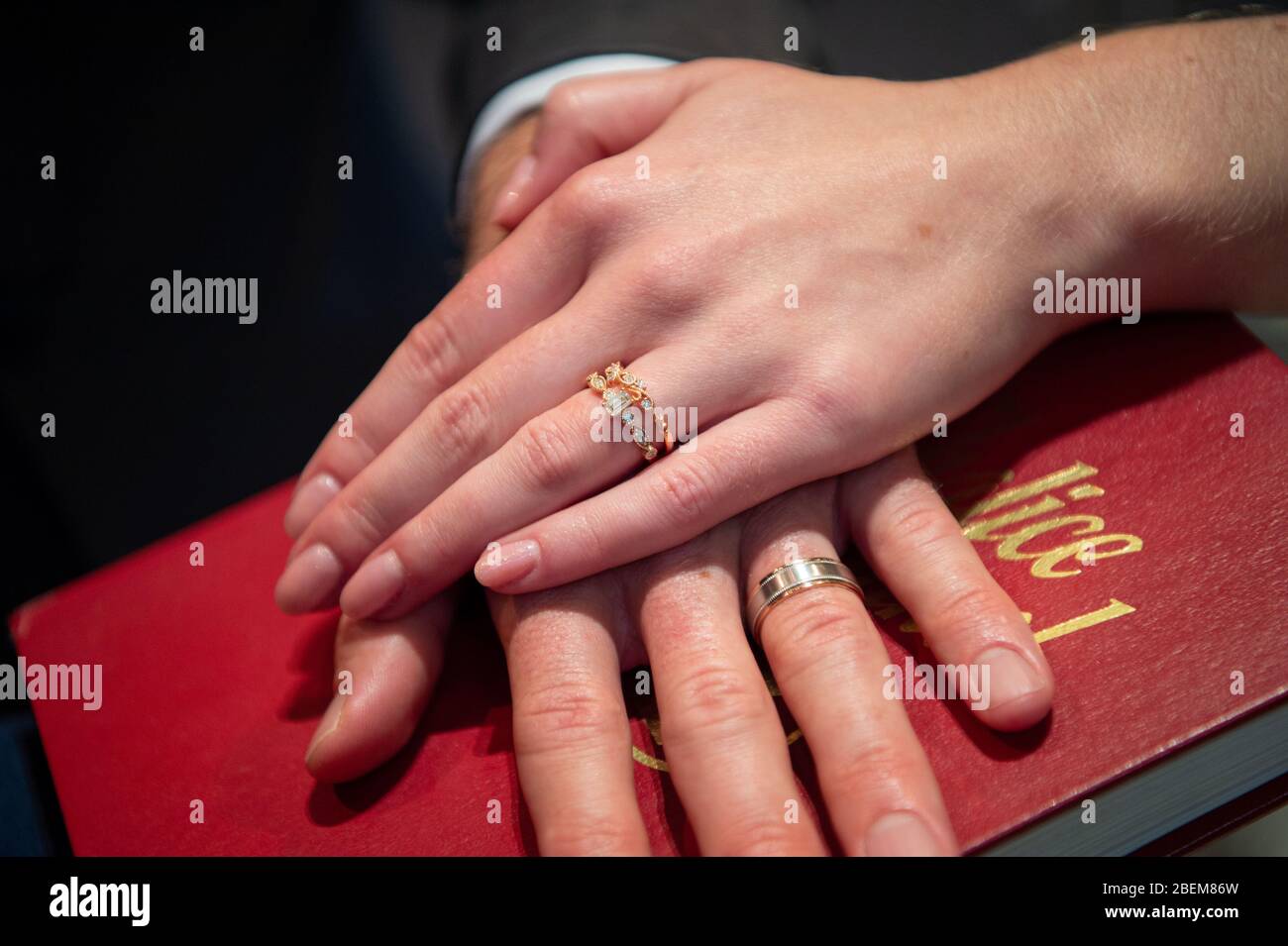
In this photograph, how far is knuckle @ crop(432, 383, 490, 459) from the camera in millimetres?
741

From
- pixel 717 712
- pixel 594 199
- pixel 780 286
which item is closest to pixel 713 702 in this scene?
Result: pixel 717 712

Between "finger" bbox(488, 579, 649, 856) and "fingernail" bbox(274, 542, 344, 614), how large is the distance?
15 centimetres

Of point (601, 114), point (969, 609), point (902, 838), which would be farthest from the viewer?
point (601, 114)

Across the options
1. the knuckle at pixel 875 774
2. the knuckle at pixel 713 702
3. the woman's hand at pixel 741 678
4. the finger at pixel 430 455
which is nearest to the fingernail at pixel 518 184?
the finger at pixel 430 455

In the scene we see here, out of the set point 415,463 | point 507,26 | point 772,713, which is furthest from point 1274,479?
point 507,26

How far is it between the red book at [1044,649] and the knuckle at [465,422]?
0.16 metres

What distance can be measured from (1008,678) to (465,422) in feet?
1.52

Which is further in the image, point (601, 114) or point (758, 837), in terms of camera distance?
point (601, 114)

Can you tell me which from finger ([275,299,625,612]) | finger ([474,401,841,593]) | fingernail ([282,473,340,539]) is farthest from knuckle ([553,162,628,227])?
fingernail ([282,473,340,539])

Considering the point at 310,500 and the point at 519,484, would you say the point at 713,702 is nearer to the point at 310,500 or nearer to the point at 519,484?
the point at 519,484

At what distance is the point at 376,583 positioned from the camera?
70 centimetres

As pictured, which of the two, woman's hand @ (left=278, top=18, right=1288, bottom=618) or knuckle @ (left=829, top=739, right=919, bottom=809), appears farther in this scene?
woman's hand @ (left=278, top=18, right=1288, bottom=618)

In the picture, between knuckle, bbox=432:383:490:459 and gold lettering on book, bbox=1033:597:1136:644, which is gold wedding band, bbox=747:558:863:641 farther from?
knuckle, bbox=432:383:490:459

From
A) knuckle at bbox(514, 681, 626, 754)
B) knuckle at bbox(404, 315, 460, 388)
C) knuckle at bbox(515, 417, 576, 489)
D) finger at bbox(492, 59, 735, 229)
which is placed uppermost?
finger at bbox(492, 59, 735, 229)
